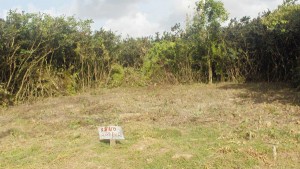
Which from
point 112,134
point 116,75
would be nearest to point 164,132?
point 112,134

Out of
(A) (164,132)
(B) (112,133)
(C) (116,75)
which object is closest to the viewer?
(B) (112,133)

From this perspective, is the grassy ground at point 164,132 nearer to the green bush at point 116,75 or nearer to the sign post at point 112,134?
the sign post at point 112,134

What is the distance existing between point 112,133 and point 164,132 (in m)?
0.87

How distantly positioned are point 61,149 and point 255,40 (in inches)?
304

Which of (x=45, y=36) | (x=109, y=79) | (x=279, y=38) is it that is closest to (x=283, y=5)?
(x=279, y=38)

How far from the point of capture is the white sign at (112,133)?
4508 millimetres

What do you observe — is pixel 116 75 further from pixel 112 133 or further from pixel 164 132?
pixel 112 133

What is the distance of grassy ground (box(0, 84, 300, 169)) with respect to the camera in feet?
13.0

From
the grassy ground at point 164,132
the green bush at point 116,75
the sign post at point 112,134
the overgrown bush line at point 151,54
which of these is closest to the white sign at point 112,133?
the sign post at point 112,134

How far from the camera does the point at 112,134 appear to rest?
14.9 feet

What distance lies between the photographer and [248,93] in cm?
814

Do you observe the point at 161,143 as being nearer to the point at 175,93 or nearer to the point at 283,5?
the point at 175,93

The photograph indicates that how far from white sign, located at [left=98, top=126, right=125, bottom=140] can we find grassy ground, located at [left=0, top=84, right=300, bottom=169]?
0.14m

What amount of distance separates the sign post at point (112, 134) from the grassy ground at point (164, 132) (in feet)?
0.42
